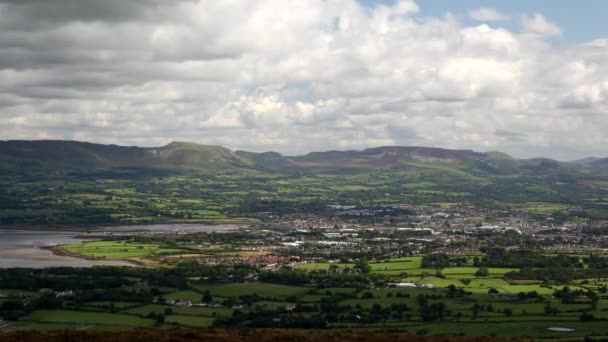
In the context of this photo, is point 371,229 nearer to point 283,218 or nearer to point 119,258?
point 283,218

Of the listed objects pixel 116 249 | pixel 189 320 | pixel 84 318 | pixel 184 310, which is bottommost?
pixel 116 249

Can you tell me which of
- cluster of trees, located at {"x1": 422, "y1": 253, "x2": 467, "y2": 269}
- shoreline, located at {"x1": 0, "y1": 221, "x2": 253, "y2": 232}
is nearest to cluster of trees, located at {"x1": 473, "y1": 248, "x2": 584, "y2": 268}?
cluster of trees, located at {"x1": 422, "y1": 253, "x2": 467, "y2": 269}

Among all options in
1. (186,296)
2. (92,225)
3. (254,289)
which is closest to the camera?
(186,296)

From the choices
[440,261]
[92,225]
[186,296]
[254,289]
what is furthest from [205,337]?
[92,225]

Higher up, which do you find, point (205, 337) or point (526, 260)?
point (205, 337)

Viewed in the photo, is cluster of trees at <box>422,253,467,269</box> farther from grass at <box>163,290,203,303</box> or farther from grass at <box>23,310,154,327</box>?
grass at <box>23,310,154,327</box>

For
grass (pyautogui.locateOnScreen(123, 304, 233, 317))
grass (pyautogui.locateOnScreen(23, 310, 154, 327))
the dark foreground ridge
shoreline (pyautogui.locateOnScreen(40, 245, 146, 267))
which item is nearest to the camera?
the dark foreground ridge

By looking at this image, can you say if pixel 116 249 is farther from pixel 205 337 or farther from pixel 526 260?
→ pixel 205 337

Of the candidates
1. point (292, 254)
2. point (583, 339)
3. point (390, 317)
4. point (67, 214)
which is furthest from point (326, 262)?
point (67, 214)

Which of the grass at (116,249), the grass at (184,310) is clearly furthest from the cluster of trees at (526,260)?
the grass at (116,249)

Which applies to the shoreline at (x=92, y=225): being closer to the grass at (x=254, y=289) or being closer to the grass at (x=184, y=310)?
the grass at (x=254, y=289)

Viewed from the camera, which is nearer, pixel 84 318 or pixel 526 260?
pixel 84 318
